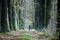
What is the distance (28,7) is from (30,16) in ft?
8.58

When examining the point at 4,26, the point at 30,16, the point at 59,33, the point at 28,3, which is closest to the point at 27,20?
the point at 30,16

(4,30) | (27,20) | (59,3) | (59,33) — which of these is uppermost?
(59,3)

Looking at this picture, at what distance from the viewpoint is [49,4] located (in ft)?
63.5

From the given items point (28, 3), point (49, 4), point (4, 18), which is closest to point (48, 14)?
point (49, 4)

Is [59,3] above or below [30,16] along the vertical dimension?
above

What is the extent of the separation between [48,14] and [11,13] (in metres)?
4.61

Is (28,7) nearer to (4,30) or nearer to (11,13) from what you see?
(11,13)

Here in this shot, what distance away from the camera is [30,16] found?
40688 millimetres

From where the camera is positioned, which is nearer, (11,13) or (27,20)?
(11,13)

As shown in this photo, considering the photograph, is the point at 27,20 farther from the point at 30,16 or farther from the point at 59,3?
the point at 59,3

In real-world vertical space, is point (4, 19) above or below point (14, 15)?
above

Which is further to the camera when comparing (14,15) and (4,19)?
(14,15)

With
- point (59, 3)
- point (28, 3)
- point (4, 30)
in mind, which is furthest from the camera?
point (28, 3)

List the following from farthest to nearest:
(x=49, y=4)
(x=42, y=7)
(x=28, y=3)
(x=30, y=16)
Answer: (x=30, y=16), (x=28, y=3), (x=42, y=7), (x=49, y=4)
